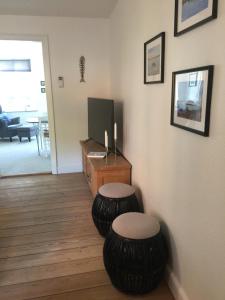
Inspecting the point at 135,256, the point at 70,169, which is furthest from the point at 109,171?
the point at 70,169

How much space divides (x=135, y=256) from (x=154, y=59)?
1379mm

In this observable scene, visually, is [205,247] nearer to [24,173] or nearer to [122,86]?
[122,86]

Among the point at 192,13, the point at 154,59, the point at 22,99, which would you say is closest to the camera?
the point at 192,13

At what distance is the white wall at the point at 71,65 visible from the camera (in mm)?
3541

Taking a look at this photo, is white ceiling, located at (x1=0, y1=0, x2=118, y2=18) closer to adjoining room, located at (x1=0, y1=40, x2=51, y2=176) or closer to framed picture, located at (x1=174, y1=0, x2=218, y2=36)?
framed picture, located at (x1=174, y1=0, x2=218, y2=36)

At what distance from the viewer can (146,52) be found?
2.05 meters

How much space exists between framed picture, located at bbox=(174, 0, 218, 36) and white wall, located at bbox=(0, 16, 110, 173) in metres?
2.52

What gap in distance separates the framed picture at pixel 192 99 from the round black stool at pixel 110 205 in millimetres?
858

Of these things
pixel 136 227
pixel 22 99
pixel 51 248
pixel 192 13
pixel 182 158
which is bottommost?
pixel 51 248

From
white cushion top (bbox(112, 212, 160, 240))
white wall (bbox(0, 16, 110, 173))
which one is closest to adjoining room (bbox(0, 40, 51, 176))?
white wall (bbox(0, 16, 110, 173))

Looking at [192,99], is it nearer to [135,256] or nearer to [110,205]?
[135,256]

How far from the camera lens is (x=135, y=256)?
1.55 metres

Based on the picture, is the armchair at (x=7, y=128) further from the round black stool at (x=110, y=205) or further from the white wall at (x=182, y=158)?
the round black stool at (x=110, y=205)

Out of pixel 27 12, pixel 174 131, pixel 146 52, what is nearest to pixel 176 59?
pixel 174 131
